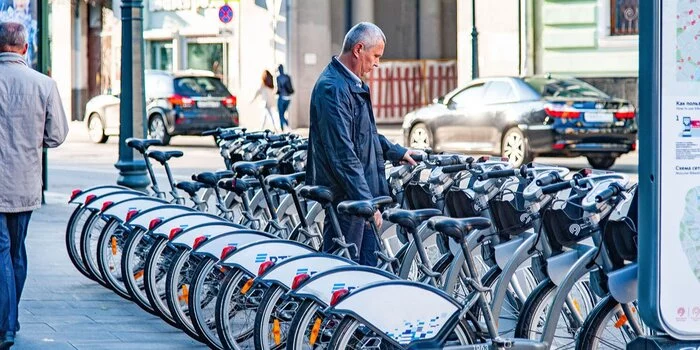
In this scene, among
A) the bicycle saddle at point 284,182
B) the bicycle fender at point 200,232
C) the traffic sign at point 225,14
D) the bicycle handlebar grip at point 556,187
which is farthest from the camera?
the traffic sign at point 225,14

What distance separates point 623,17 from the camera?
1117 inches

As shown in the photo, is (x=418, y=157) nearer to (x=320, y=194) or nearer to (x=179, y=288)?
(x=320, y=194)

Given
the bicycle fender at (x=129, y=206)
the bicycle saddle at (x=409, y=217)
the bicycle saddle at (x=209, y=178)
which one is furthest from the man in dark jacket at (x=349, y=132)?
the bicycle fender at (x=129, y=206)

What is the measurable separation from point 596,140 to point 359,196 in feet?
47.8

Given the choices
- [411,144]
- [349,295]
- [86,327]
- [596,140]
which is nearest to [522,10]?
[411,144]

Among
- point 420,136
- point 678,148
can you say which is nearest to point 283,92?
point 420,136

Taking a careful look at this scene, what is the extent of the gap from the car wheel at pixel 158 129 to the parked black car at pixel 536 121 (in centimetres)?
783

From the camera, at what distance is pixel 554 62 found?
29.5 meters

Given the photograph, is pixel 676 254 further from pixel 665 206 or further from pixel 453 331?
pixel 453 331

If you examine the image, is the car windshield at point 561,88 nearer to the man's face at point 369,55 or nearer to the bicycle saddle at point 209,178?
the bicycle saddle at point 209,178

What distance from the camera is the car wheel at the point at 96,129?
31.0 meters

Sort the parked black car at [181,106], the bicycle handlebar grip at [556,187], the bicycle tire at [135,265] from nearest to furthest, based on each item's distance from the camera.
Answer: the bicycle handlebar grip at [556,187]
the bicycle tire at [135,265]
the parked black car at [181,106]

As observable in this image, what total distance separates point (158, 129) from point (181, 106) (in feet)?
2.25

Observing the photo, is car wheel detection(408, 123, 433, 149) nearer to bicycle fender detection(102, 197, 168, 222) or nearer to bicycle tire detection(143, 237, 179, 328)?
bicycle fender detection(102, 197, 168, 222)
